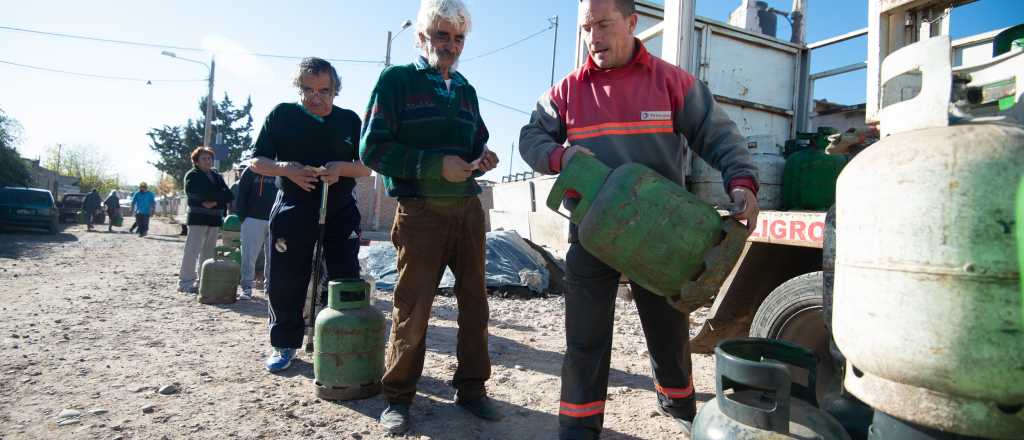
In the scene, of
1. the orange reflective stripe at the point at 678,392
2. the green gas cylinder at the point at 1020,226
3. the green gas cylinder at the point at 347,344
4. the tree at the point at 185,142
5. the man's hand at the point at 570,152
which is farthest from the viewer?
the tree at the point at 185,142

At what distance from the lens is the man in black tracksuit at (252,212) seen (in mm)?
5535

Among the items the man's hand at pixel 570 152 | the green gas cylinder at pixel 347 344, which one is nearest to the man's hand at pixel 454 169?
the man's hand at pixel 570 152

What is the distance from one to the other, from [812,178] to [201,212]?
231 inches

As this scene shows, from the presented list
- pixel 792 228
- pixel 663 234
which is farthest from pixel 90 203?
pixel 663 234

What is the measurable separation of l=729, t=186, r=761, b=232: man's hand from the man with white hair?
101 centimetres

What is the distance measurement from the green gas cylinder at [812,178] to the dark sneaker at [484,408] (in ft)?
8.04

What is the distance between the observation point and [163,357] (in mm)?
3494

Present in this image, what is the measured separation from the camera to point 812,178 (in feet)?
11.8

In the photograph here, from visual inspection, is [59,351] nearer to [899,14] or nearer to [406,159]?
[406,159]

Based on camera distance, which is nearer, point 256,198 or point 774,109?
point 774,109

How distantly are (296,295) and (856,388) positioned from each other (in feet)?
9.04

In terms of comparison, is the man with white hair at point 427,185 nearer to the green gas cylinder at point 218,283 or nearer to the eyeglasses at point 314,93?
the eyeglasses at point 314,93

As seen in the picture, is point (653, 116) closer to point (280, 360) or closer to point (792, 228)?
point (792, 228)

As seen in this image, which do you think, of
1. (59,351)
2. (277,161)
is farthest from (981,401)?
(59,351)
